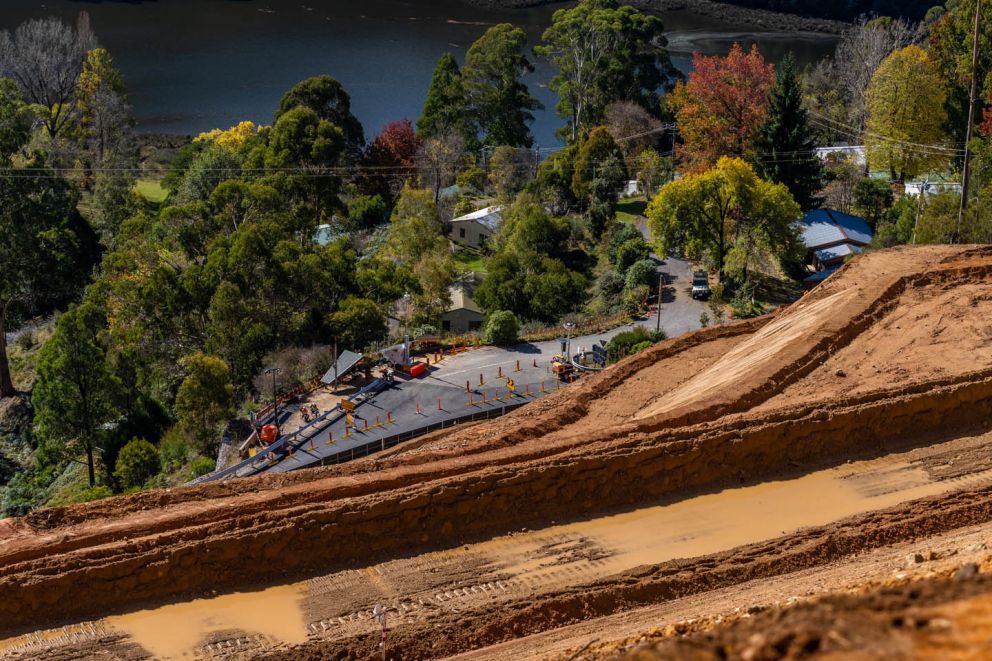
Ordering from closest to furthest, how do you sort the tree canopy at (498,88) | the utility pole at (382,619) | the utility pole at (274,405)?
the utility pole at (382,619) < the utility pole at (274,405) < the tree canopy at (498,88)

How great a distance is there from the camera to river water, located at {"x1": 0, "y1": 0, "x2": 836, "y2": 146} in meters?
96.4

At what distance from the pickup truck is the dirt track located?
17641 mm

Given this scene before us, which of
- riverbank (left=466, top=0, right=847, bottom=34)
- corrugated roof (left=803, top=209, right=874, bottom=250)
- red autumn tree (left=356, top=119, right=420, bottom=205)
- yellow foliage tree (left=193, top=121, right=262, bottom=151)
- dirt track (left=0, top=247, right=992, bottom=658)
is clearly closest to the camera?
dirt track (left=0, top=247, right=992, bottom=658)

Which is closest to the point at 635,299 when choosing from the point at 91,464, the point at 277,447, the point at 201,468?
the point at 277,447

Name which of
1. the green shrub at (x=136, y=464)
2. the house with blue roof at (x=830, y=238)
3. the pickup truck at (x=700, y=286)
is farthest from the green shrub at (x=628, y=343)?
the green shrub at (x=136, y=464)

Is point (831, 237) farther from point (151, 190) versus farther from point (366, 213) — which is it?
point (151, 190)

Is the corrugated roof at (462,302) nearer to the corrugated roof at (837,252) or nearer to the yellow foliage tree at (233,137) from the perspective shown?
the corrugated roof at (837,252)

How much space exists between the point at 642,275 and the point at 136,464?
76.9 ft

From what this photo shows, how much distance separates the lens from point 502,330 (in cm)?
4344

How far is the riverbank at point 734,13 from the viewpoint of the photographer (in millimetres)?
122125

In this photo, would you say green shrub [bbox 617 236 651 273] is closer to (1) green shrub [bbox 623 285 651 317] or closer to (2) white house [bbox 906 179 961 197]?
(1) green shrub [bbox 623 285 651 317]

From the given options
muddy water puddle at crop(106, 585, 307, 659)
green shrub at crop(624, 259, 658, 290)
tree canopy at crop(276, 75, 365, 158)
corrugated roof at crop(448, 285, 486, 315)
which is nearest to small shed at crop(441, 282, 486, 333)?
corrugated roof at crop(448, 285, 486, 315)

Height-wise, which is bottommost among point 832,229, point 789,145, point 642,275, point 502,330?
point 502,330

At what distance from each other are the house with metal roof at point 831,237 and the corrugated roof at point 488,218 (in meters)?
17.1
